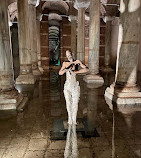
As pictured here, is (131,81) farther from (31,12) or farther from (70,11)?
(70,11)

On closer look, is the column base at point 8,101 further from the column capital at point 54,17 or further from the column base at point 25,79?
the column capital at point 54,17

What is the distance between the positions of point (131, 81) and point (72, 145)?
3.64m

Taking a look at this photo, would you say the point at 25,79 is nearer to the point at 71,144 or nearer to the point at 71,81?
the point at 71,81

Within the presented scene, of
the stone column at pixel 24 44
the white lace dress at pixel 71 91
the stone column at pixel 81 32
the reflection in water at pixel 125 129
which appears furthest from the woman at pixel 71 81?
the stone column at pixel 81 32

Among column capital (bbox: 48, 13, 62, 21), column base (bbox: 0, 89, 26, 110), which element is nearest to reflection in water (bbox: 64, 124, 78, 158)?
column base (bbox: 0, 89, 26, 110)

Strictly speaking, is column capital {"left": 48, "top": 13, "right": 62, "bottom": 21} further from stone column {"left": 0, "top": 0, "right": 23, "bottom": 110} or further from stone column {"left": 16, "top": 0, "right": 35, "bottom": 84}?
stone column {"left": 0, "top": 0, "right": 23, "bottom": 110}

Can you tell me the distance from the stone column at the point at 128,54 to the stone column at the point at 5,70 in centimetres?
372

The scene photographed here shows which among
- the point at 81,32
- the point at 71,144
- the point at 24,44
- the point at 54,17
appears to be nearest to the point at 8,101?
the point at 71,144

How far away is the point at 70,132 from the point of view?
12.1 ft

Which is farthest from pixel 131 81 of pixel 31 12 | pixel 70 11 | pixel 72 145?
pixel 70 11

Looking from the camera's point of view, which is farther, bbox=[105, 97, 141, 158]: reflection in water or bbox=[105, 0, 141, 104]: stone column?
bbox=[105, 0, 141, 104]: stone column

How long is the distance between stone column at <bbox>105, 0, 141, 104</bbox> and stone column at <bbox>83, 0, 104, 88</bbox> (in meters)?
2.66

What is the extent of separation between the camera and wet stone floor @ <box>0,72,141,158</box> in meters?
3.01

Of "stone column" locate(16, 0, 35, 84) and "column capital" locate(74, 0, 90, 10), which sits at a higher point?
"column capital" locate(74, 0, 90, 10)
